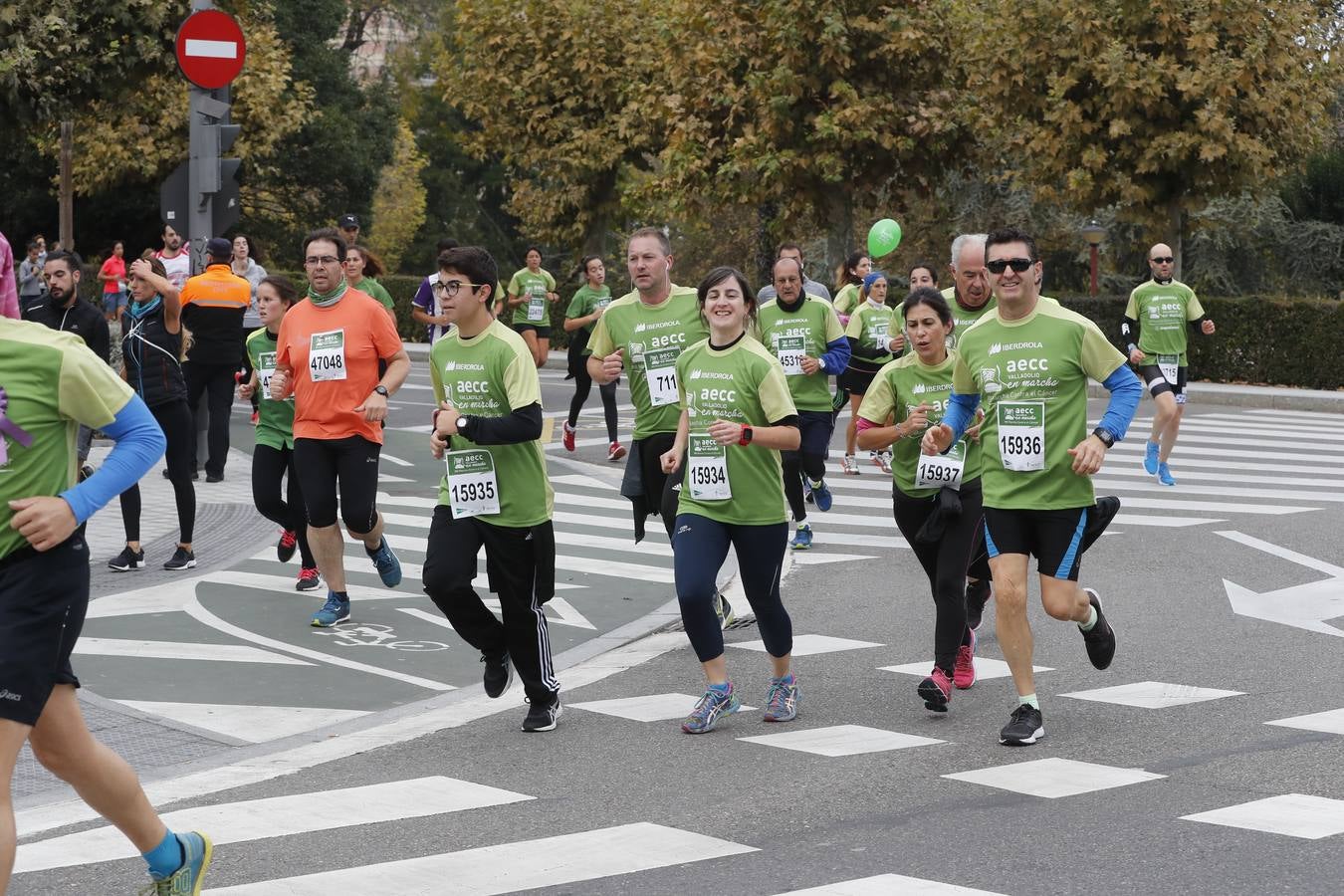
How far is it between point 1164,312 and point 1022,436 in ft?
33.1

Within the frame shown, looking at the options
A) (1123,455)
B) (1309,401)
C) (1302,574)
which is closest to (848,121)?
(1309,401)

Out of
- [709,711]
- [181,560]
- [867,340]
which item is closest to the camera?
[709,711]

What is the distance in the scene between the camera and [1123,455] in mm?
18641

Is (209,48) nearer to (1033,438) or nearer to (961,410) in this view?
(961,410)

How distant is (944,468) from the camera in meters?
A: 8.06

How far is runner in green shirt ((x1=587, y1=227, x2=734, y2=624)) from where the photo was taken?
916cm

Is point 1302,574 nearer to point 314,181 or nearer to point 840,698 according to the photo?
point 840,698

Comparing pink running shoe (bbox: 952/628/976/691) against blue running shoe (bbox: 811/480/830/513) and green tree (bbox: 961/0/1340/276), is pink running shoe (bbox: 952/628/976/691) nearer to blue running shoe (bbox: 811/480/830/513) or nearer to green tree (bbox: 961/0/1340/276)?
blue running shoe (bbox: 811/480/830/513)

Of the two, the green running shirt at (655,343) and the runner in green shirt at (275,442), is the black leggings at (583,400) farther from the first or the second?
the green running shirt at (655,343)

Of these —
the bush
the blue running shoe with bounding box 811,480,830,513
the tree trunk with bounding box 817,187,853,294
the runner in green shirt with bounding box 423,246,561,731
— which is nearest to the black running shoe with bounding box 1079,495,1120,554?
the runner in green shirt with bounding box 423,246,561,731

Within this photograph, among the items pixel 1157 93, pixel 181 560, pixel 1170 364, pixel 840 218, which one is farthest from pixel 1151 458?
pixel 840 218

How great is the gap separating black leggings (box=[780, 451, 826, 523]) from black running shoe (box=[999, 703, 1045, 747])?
12.3 ft

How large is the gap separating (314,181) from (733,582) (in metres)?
44.3

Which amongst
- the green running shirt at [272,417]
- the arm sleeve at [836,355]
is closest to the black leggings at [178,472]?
the green running shirt at [272,417]
